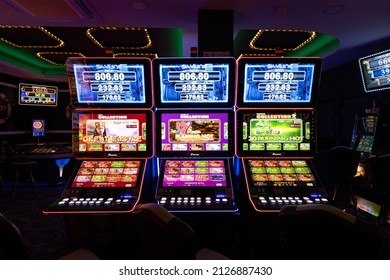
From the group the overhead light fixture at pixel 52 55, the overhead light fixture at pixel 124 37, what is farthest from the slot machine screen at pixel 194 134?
the overhead light fixture at pixel 52 55

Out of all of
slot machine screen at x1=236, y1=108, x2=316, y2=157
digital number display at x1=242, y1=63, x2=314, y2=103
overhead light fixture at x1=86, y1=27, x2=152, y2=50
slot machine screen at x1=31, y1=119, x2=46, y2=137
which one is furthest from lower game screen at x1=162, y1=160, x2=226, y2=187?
slot machine screen at x1=31, y1=119, x2=46, y2=137

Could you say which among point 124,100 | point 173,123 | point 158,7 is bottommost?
point 173,123

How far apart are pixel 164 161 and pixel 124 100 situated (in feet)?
2.16

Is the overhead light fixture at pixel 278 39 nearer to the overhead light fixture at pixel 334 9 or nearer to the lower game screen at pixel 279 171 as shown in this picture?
the overhead light fixture at pixel 334 9

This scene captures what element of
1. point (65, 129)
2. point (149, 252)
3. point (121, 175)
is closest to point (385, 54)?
point (121, 175)

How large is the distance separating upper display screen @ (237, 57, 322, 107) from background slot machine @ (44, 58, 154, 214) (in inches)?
33.5

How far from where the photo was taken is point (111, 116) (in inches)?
91.3

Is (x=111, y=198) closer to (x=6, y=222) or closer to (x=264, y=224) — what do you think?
(x=6, y=222)

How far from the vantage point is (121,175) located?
2.20 meters

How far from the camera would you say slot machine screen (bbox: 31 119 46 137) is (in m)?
6.70

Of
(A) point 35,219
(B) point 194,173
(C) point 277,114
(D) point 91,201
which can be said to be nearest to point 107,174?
(D) point 91,201

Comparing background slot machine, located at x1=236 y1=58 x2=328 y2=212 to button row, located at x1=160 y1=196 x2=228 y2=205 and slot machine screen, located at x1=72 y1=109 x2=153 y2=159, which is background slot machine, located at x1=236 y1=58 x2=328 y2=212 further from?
slot machine screen, located at x1=72 y1=109 x2=153 y2=159

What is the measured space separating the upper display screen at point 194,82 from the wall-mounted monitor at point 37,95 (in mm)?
5875

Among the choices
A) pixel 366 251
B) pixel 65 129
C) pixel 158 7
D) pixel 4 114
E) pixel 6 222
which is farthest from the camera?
pixel 65 129
